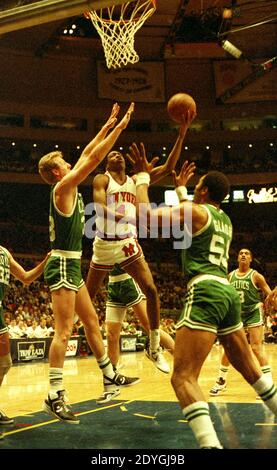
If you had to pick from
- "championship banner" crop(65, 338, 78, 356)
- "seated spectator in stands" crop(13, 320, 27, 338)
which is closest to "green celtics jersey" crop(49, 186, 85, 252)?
"seated spectator in stands" crop(13, 320, 27, 338)

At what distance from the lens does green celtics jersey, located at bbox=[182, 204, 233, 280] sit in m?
4.93

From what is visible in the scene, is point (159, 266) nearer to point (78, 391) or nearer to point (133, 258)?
point (78, 391)

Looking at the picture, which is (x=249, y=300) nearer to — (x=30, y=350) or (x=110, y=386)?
(x=110, y=386)

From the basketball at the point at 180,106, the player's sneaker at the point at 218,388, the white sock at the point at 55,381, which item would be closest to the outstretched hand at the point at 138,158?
the basketball at the point at 180,106

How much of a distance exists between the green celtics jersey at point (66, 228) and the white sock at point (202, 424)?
2.36m

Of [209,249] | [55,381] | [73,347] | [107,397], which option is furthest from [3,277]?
[73,347]

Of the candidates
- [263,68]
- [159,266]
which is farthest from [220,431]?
[159,266]

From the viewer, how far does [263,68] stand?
2638cm

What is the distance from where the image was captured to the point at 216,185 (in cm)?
510

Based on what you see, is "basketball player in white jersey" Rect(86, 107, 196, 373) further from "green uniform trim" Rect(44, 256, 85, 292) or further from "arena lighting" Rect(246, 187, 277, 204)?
"arena lighting" Rect(246, 187, 277, 204)

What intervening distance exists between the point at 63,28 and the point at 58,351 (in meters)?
22.8

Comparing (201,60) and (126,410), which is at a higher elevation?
(201,60)

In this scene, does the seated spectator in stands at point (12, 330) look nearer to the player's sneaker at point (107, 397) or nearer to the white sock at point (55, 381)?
the player's sneaker at point (107, 397)
